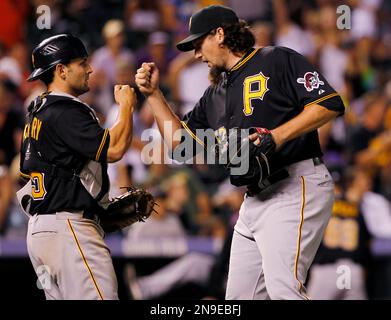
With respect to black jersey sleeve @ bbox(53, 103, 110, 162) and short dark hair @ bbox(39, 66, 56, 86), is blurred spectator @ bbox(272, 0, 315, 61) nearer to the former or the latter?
short dark hair @ bbox(39, 66, 56, 86)

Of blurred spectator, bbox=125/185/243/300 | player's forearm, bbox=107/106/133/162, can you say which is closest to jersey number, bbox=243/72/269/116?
player's forearm, bbox=107/106/133/162

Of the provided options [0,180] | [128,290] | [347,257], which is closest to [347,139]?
[347,257]

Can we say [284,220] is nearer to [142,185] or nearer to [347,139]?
[142,185]

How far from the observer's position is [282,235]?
440cm

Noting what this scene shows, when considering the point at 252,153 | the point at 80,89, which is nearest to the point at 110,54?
the point at 80,89

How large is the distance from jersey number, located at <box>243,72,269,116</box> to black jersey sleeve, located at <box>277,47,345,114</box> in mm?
101

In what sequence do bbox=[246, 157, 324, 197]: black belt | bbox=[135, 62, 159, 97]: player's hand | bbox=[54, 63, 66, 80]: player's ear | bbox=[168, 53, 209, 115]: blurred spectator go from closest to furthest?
bbox=[246, 157, 324, 197]: black belt → bbox=[54, 63, 66, 80]: player's ear → bbox=[135, 62, 159, 97]: player's hand → bbox=[168, 53, 209, 115]: blurred spectator

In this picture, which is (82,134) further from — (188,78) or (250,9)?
(250,9)

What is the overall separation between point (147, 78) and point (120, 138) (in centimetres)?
48

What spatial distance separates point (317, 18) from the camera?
1078 cm

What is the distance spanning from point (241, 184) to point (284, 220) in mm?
300

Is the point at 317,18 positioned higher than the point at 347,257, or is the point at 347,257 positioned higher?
the point at 317,18

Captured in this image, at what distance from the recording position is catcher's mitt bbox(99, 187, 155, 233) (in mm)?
4848

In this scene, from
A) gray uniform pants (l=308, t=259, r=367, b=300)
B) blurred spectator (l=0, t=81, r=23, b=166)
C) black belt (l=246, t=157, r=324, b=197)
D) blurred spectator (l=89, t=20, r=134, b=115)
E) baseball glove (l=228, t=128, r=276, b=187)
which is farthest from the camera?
blurred spectator (l=89, t=20, r=134, b=115)
